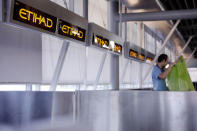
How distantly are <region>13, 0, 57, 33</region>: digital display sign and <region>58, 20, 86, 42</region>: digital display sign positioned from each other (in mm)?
272

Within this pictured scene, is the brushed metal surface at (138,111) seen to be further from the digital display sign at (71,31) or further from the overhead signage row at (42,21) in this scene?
the digital display sign at (71,31)

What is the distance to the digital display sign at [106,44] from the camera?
7.48 meters

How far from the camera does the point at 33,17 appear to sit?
473cm

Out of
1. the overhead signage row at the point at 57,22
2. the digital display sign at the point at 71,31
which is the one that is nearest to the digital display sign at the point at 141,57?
the overhead signage row at the point at 57,22

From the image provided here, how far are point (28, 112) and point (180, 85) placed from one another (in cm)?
253

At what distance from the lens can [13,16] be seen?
425 cm

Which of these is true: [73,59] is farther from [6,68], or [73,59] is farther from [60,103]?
[60,103]

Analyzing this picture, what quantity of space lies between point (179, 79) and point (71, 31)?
2663 millimetres

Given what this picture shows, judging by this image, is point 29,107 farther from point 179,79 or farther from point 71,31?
point 71,31

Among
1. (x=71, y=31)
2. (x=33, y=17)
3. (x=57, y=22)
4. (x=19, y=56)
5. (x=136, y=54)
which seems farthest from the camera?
(x=136, y=54)

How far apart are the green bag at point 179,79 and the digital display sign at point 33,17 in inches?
94.6

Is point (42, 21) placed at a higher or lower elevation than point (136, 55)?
lower

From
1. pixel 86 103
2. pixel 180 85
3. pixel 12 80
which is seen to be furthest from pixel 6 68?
pixel 180 85

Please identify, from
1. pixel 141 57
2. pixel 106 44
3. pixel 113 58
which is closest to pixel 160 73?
pixel 106 44
